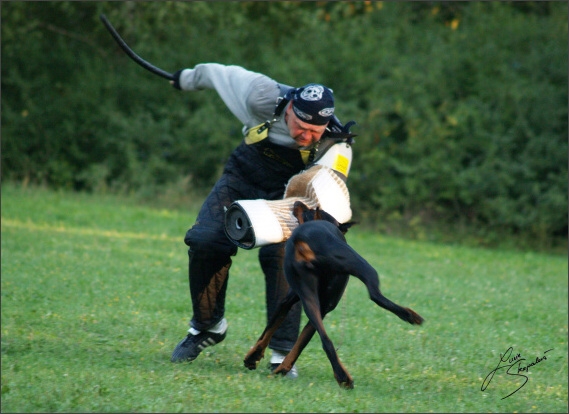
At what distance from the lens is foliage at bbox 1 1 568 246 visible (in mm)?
14867

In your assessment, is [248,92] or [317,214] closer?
[317,214]

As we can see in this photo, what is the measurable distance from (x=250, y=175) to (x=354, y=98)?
1104 cm

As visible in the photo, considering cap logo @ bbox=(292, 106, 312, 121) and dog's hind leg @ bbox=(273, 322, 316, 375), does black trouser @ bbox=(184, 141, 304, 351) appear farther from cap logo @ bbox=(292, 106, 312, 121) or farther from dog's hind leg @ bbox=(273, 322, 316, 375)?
dog's hind leg @ bbox=(273, 322, 316, 375)

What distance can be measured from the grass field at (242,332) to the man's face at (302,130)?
4.16 ft

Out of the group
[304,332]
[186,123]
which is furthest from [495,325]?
[186,123]

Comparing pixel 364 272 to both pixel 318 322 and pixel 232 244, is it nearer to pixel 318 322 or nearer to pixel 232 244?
pixel 318 322

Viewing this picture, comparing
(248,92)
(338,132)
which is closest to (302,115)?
(338,132)

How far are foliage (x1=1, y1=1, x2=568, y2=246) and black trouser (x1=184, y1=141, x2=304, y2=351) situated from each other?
9.73 metres

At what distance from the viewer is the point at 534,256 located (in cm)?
1343

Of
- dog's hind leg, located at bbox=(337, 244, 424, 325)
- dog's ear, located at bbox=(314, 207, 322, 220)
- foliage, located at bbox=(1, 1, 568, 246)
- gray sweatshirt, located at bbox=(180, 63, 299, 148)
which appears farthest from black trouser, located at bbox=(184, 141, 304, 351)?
foliage, located at bbox=(1, 1, 568, 246)

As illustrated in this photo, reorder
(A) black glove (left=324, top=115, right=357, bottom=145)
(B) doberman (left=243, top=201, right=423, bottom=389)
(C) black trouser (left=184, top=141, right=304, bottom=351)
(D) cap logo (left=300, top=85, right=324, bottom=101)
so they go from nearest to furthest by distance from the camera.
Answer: (B) doberman (left=243, top=201, right=423, bottom=389) < (D) cap logo (left=300, top=85, right=324, bottom=101) < (A) black glove (left=324, top=115, right=357, bottom=145) < (C) black trouser (left=184, top=141, right=304, bottom=351)

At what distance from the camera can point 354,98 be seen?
16.5 meters

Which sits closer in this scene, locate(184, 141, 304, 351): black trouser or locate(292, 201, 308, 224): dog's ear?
locate(292, 201, 308, 224): dog's ear

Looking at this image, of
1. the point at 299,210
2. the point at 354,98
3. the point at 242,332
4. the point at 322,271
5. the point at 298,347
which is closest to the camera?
the point at 322,271
